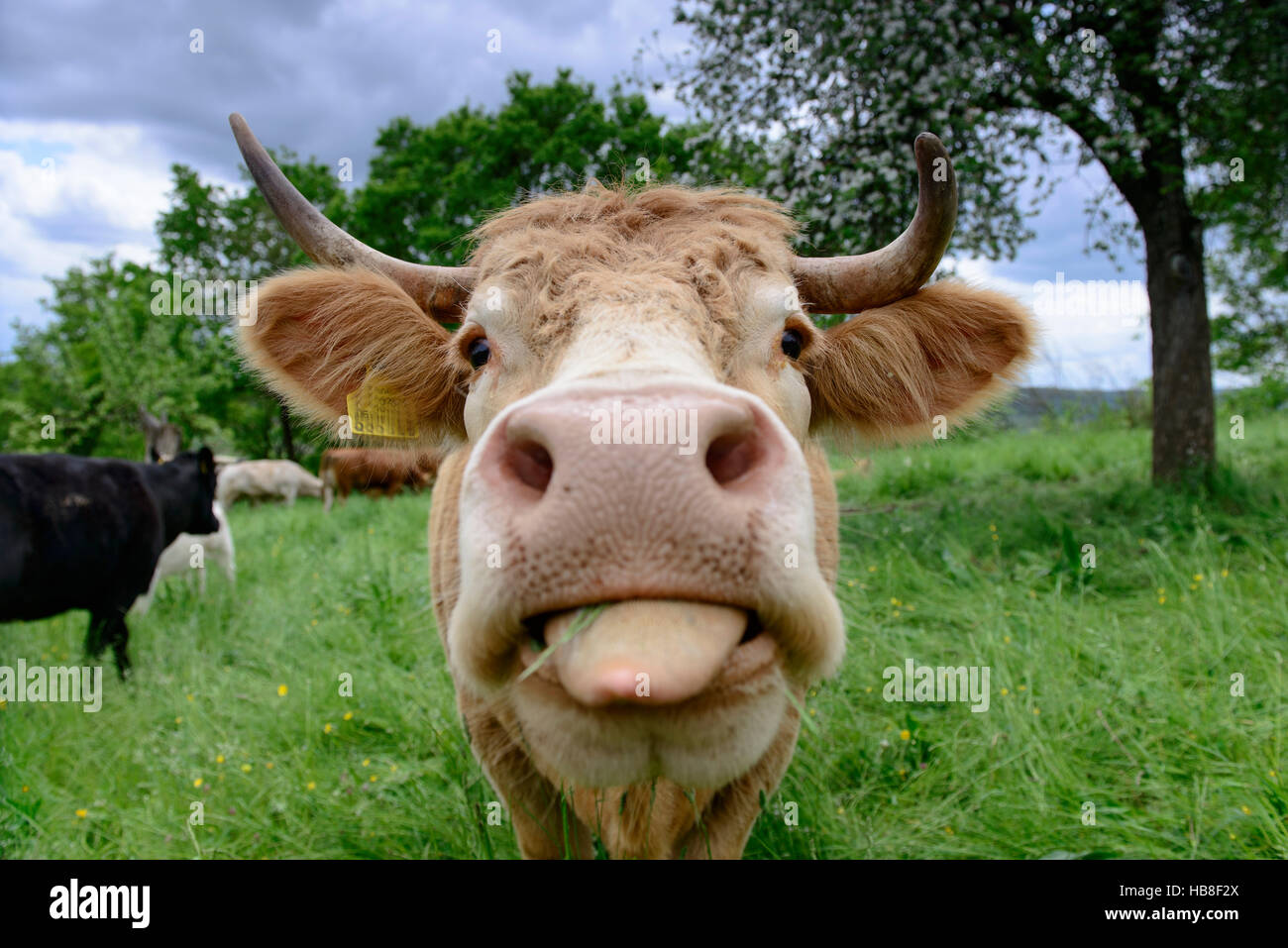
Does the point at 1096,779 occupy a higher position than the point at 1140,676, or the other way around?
the point at 1140,676

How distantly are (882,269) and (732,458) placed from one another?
1.53 metres

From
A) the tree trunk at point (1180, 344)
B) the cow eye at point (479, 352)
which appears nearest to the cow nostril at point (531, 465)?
the cow eye at point (479, 352)

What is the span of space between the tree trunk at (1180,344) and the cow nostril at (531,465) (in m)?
7.65

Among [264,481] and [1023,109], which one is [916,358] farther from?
[264,481]

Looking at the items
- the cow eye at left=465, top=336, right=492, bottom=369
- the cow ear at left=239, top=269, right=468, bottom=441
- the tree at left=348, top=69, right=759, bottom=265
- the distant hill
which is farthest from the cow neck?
the distant hill

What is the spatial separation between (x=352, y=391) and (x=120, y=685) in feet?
13.5

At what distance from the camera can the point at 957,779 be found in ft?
10.0

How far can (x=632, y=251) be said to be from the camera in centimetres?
222

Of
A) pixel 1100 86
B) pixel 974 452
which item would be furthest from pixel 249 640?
pixel 974 452

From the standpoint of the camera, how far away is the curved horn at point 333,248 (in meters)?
2.41

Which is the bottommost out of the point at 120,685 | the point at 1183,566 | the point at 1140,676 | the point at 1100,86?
the point at 120,685

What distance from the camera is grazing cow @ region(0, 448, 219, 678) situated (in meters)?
5.05

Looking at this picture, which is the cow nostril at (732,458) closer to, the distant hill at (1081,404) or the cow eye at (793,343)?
the cow eye at (793,343)
